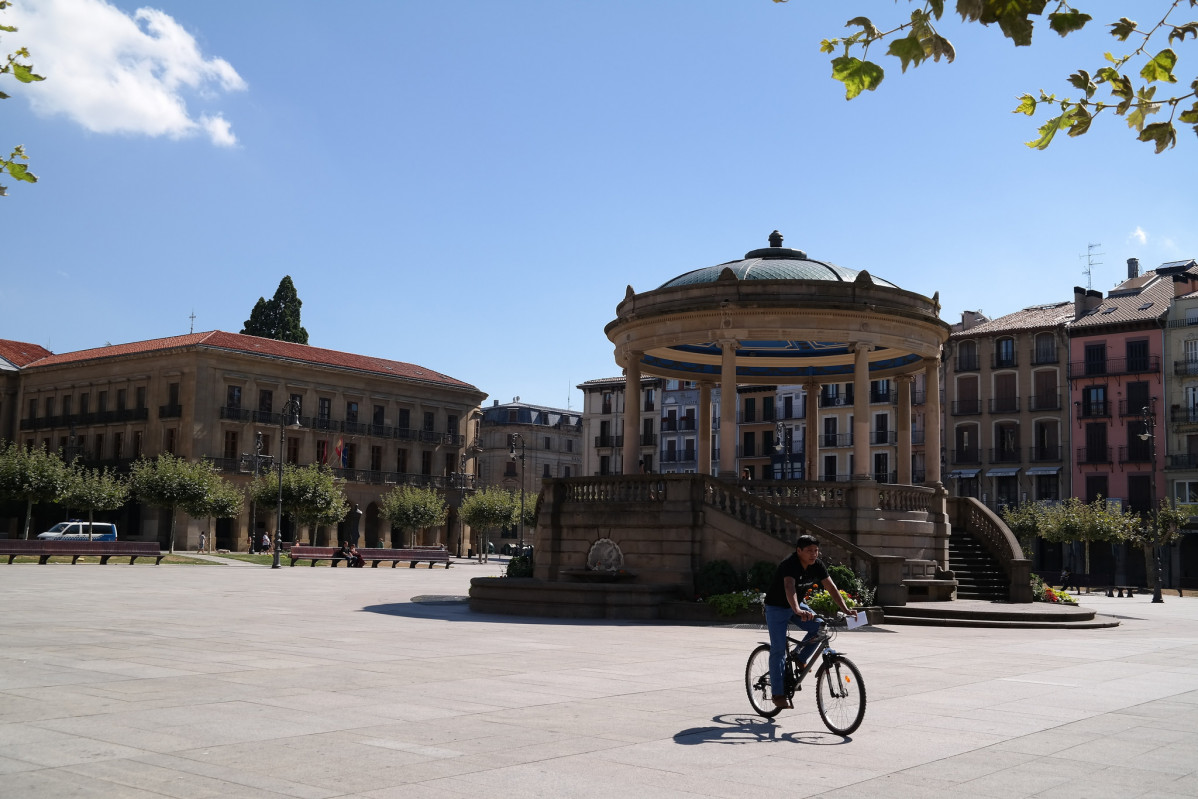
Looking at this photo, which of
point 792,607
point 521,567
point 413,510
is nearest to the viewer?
point 792,607

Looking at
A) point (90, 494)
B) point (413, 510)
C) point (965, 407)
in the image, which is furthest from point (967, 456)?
point (90, 494)

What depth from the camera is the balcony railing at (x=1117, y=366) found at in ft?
225

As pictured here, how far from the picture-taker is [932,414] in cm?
2961

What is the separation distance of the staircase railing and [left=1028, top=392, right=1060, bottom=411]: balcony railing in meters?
45.5

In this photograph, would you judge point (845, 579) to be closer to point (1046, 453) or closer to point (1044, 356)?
point (1046, 453)

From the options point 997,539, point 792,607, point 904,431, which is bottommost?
point 792,607

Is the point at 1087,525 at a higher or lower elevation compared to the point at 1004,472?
lower

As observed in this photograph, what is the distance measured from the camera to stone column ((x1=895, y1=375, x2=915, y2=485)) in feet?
97.2

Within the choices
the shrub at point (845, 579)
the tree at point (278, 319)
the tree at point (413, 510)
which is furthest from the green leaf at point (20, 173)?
the tree at point (278, 319)

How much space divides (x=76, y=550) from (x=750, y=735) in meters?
42.8

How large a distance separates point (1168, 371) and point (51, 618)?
6392 centimetres

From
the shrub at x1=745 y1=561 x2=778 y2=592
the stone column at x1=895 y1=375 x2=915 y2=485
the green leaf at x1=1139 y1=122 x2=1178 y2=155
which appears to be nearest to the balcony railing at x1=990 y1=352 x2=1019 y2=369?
the stone column at x1=895 y1=375 x2=915 y2=485

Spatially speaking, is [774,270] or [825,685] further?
[774,270]

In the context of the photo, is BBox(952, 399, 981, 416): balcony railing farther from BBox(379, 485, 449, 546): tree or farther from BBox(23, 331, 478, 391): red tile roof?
BBox(23, 331, 478, 391): red tile roof
